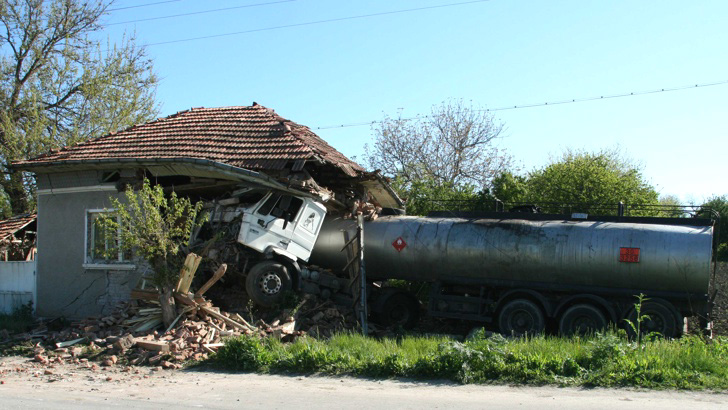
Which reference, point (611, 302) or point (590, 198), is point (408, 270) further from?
point (590, 198)

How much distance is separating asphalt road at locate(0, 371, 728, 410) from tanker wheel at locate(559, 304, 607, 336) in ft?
15.3

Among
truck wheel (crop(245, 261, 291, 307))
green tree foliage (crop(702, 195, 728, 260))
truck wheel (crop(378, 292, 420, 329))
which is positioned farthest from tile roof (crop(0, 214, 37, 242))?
green tree foliage (crop(702, 195, 728, 260))

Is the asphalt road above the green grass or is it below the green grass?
below

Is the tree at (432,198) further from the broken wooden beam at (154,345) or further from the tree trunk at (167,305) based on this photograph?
the broken wooden beam at (154,345)

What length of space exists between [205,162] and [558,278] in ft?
25.3

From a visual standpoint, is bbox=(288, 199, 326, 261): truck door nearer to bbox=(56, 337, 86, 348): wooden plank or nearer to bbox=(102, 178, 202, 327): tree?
bbox=(102, 178, 202, 327): tree

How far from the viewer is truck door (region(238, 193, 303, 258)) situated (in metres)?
12.9

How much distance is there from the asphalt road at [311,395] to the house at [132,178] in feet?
17.7

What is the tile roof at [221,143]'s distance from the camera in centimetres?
1420

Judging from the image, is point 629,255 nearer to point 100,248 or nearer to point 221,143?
point 221,143

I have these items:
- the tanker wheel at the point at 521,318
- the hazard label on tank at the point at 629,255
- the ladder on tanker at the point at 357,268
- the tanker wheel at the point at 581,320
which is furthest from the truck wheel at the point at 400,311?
the hazard label on tank at the point at 629,255

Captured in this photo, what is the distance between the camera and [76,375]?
9656mm

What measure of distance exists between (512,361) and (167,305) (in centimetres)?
651

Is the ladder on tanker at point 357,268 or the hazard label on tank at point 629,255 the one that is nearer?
the hazard label on tank at point 629,255
